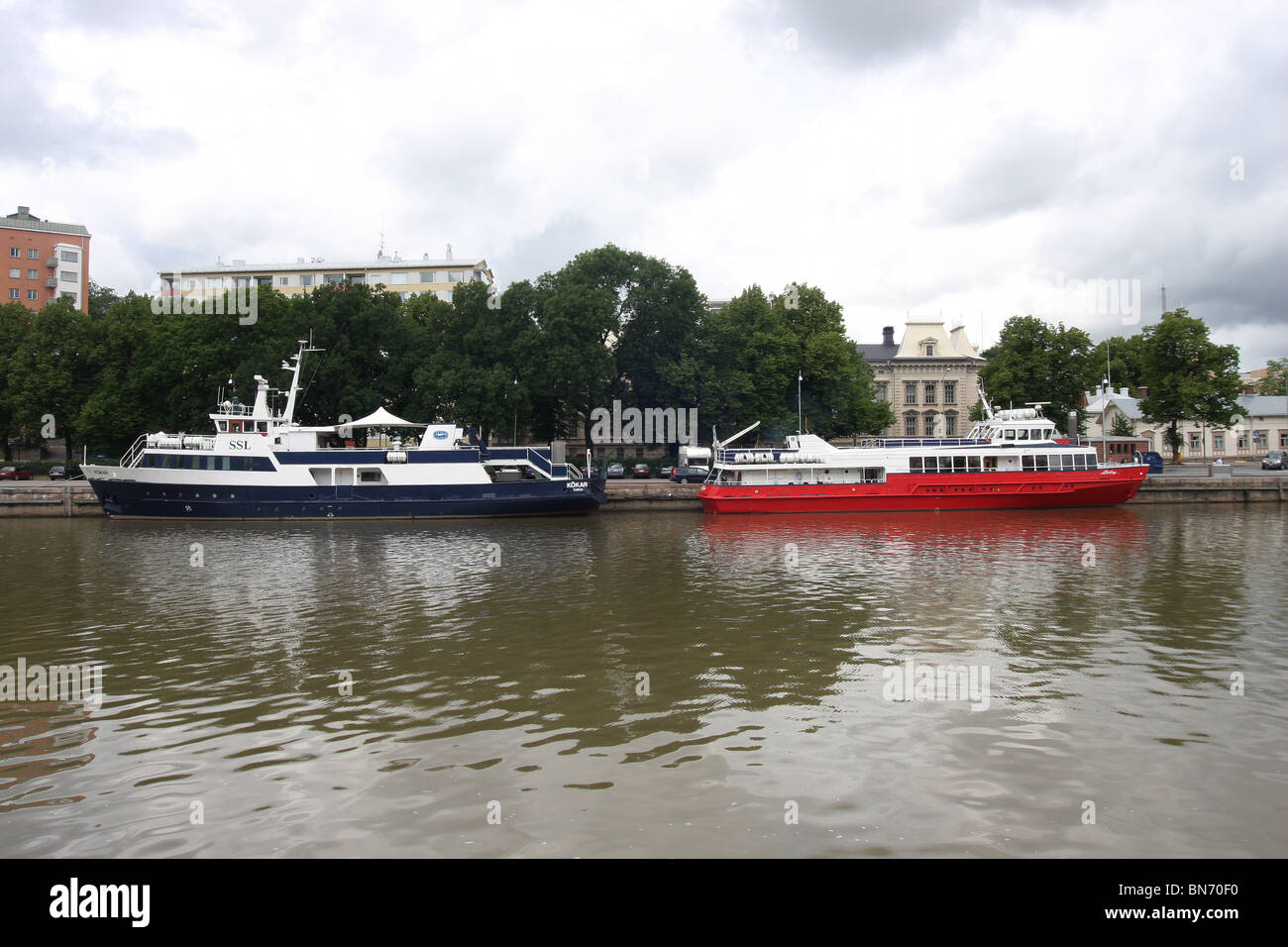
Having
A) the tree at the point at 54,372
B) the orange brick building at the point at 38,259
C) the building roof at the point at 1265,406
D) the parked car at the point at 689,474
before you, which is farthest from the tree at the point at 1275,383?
the orange brick building at the point at 38,259

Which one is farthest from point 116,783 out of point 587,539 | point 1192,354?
point 1192,354

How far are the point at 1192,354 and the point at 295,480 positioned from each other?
6908 centimetres

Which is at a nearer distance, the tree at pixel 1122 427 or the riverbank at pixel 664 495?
the riverbank at pixel 664 495

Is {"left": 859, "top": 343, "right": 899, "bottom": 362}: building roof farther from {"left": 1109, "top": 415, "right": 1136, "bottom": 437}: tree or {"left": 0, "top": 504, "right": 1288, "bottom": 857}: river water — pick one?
{"left": 0, "top": 504, "right": 1288, "bottom": 857}: river water

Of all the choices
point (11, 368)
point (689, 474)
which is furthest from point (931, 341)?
point (11, 368)

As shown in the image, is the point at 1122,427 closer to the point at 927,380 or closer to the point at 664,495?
the point at 927,380

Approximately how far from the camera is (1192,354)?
6197 centimetres

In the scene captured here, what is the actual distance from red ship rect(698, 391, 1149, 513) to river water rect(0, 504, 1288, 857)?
23524 millimetres

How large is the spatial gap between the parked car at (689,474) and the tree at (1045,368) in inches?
1108

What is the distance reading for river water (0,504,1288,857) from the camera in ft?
23.9

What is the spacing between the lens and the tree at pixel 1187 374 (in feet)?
198

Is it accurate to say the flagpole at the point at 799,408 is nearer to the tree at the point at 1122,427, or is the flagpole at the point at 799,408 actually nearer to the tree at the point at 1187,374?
the tree at the point at 1187,374

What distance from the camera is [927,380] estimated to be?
85875mm
